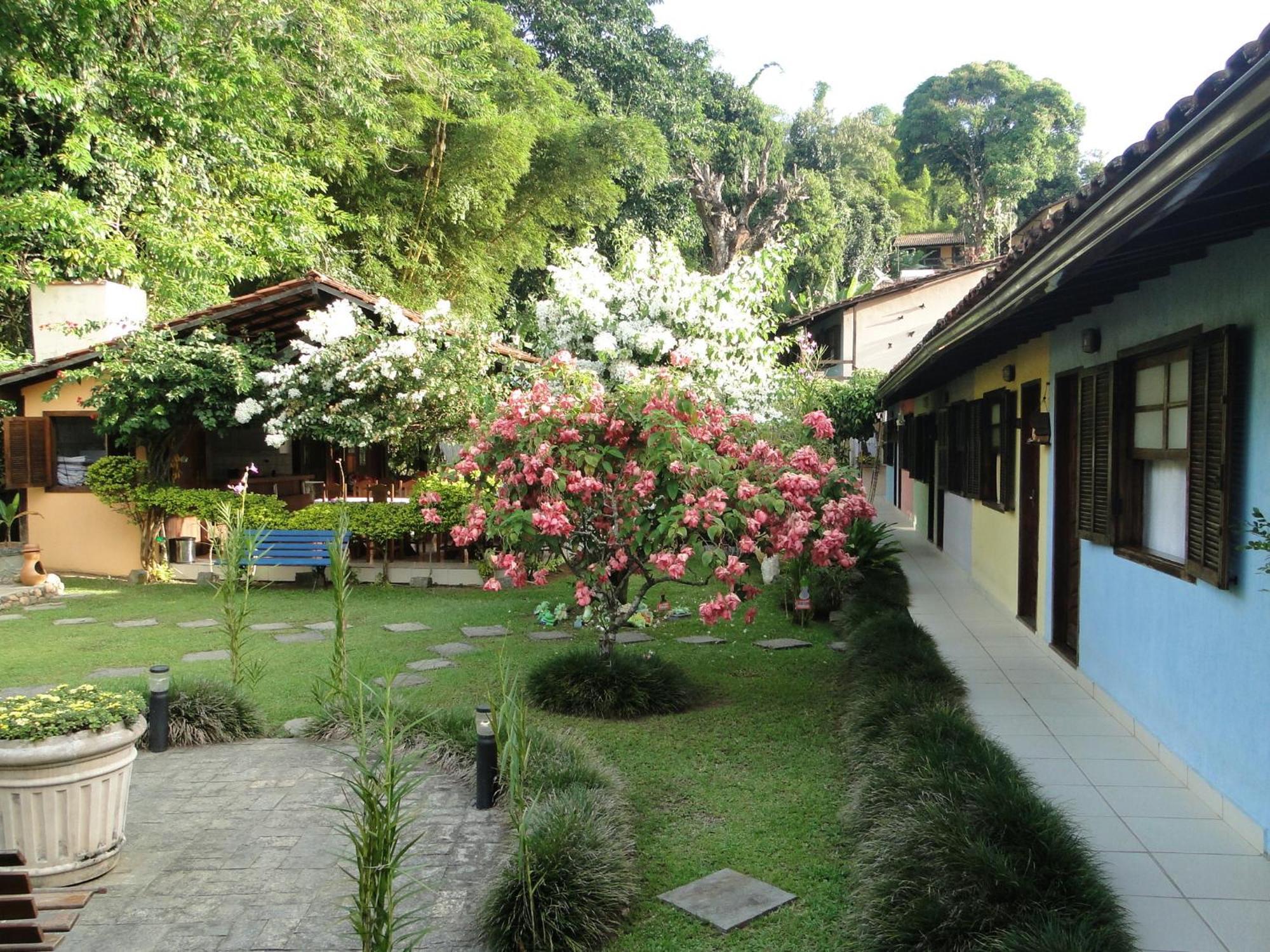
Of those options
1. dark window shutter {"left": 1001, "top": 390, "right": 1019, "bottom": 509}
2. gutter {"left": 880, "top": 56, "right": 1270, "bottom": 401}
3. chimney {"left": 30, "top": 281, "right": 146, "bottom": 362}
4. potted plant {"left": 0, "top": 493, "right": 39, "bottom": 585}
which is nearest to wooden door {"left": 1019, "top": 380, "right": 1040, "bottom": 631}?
dark window shutter {"left": 1001, "top": 390, "right": 1019, "bottom": 509}

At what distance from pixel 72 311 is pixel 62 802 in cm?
1288

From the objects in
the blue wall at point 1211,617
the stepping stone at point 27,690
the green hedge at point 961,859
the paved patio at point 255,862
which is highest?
the blue wall at point 1211,617

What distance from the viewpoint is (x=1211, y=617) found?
4.50 meters

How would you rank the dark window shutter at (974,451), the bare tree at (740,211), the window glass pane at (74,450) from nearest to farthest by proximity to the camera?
the dark window shutter at (974,451)
the window glass pane at (74,450)
the bare tree at (740,211)

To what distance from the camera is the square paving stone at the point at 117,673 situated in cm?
802

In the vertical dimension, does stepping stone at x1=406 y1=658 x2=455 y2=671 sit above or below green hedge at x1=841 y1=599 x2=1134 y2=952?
below

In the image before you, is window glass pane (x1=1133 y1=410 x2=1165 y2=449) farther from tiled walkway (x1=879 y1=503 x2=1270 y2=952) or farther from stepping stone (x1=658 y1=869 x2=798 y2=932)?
stepping stone (x1=658 y1=869 x2=798 y2=932)

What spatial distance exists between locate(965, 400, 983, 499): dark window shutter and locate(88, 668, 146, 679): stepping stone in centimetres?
861

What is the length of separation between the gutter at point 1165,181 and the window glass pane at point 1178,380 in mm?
939

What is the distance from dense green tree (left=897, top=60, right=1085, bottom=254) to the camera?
4712 cm

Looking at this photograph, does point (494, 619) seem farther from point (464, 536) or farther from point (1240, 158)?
point (1240, 158)

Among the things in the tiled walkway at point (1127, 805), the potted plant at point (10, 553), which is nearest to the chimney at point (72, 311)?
the potted plant at point (10, 553)

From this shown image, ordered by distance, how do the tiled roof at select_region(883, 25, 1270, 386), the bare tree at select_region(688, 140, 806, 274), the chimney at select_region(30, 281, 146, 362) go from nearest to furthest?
the tiled roof at select_region(883, 25, 1270, 386) → the chimney at select_region(30, 281, 146, 362) → the bare tree at select_region(688, 140, 806, 274)

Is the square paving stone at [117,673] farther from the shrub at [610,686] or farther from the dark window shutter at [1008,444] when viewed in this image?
the dark window shutter at [1008,444]
